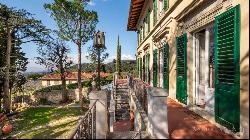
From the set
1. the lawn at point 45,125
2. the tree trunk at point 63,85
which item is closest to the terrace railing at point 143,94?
the lawn at point 45,125

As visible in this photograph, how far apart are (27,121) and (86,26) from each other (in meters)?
13.9

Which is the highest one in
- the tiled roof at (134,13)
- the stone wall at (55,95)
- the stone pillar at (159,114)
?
the tiled roof at (134,13)

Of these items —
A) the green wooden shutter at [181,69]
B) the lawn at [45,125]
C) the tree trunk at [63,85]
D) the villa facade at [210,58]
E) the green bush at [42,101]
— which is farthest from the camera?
the tree trunk at [63,85]

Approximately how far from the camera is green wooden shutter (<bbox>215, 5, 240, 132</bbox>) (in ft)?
18.5

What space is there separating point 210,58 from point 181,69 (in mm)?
1386

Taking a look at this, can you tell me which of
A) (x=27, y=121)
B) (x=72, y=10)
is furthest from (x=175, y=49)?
(x=72, y=10)

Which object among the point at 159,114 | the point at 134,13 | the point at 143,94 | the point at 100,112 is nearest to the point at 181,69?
the point at 143,94

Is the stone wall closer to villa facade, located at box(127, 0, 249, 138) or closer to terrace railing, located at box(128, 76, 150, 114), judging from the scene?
villa facade, located at box(127, 0, 249, 138)

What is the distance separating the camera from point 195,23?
8719mm

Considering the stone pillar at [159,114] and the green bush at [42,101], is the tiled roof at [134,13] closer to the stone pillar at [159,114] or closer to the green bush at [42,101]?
the green bush at [42,101]

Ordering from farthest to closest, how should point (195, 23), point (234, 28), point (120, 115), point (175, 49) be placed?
1. point (120, 115)
2. point (175, 49)
3. point (195, 23)
4. point (234, 28)

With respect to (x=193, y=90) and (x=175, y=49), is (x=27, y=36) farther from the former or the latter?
(x=193, y=90)

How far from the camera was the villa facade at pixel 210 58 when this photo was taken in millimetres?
5539

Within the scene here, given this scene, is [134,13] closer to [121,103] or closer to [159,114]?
[121,103]
